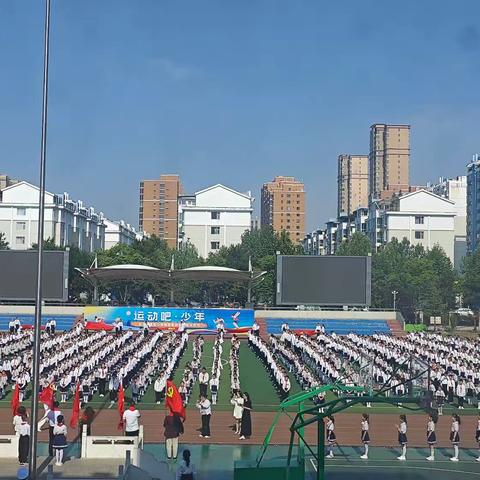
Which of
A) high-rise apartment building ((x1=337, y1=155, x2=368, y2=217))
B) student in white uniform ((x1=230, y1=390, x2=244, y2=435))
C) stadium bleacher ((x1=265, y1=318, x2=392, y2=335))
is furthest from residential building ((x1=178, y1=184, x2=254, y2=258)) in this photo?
high-rise apartment building ((x1=337, y1=155, x2=368, y2=217))

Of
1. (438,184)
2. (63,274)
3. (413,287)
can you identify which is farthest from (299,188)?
(63,274)

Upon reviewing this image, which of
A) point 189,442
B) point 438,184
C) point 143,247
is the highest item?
point 438,184

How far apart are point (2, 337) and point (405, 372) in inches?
842

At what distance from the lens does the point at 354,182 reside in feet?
552

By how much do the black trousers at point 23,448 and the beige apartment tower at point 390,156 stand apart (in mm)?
134732

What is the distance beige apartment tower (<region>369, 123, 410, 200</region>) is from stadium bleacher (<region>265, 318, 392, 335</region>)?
336ft

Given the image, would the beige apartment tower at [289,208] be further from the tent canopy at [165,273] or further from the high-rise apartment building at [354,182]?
the tent canopy at [165,273]

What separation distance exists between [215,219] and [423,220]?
77.3ft

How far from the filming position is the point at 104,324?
137ft

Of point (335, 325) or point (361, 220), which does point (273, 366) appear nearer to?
point (335, 325)

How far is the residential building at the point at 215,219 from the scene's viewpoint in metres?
89.6

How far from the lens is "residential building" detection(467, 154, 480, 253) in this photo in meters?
92.1

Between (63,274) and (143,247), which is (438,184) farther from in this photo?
(63,274)

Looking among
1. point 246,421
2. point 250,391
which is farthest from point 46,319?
point 246,421
